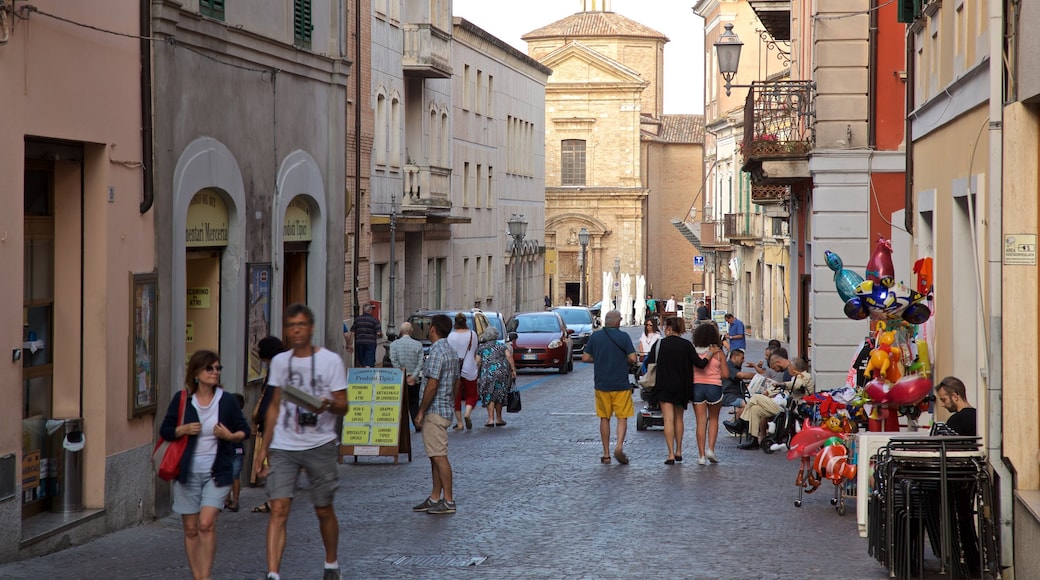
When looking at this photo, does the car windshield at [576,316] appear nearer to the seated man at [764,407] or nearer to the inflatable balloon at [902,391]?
the seated man at [764,407]

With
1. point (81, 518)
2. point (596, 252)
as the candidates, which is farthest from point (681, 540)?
point (596, 252)

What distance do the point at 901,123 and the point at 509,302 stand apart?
3957cm

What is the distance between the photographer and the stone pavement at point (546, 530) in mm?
10781

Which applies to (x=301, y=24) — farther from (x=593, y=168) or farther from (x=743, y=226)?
(x=593, y=168)

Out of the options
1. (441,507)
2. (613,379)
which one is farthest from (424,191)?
(441,507)

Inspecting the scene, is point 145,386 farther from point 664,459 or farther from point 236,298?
point 664,459

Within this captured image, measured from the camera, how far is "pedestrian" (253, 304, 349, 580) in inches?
386

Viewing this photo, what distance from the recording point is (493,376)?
22578mm

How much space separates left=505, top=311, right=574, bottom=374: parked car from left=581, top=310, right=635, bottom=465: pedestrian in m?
18.1

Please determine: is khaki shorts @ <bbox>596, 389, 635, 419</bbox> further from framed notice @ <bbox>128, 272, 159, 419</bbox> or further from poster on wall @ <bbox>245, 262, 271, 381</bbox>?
framed notice @ <bbox>128, 272, 159, 419</bbox>

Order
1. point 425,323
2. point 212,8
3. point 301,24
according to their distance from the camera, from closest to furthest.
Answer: point 212,8, point 301,24, point 425,323

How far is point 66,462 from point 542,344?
80.3ft

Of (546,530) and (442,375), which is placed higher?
(442,375)

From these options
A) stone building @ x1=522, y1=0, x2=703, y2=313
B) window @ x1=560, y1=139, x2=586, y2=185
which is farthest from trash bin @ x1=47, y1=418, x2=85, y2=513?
window @ x1=560, y1=139, x2=586, y2=185
